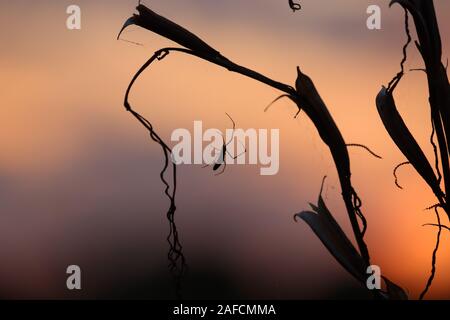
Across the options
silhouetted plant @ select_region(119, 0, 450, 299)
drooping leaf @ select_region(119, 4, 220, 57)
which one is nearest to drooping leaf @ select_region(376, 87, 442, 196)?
silhouetted plant @ select_region(119, 0, 450, 299)

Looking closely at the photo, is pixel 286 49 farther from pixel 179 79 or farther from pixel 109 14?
pixel 109 14

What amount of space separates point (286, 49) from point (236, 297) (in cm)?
50

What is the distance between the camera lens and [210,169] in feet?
3.21

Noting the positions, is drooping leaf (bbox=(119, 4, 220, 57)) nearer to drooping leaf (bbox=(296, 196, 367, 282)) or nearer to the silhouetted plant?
the silhouetted plant

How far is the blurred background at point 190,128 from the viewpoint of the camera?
925 millimetres

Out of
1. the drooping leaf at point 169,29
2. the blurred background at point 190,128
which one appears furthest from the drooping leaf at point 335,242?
the blurred background at point 190,128

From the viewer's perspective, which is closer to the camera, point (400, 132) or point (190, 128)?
point (400, 132)

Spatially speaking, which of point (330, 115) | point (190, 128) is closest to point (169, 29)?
point (330, 115)

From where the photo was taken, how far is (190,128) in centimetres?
93

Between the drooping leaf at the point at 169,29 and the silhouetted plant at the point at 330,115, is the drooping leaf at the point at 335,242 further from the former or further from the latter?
the drooping leaf at the point at 169,29

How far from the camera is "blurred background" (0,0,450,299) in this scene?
92 cm

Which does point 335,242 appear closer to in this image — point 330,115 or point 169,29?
point 330,115

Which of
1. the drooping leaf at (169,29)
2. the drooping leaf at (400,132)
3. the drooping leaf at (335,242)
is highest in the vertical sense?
the drooping leaf at (169,29)

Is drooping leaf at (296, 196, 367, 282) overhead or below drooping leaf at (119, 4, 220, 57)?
below
